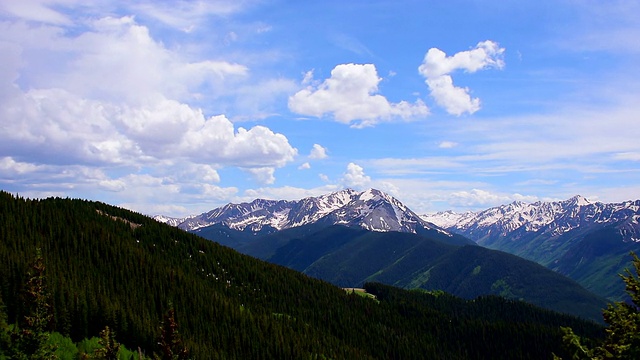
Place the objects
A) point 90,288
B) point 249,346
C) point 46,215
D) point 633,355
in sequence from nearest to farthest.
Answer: point 633,355
point 90,288
point 249,346
point 46,215

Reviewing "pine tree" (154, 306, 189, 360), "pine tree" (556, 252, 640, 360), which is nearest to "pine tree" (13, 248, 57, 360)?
"pine tree" (154, 306, 189, 360)

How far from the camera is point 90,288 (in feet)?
392

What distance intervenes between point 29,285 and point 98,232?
5188 inches

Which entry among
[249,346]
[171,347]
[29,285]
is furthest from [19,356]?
[249,346]

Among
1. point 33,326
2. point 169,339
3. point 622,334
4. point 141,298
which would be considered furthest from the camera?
point 141,298

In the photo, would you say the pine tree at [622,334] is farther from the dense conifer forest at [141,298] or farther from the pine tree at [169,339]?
the dense conifer forest at [141,298]

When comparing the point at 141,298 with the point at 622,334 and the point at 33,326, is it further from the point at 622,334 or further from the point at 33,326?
the point at 622,334

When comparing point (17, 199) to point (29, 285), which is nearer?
point (29, 285)

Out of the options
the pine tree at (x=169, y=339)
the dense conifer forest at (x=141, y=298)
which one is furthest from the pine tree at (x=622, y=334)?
the dense conifer forest at (x=141, y=298)

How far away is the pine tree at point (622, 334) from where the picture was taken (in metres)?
26.6

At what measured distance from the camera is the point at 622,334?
2775cm

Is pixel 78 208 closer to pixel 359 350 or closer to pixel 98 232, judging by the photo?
pixel 98 232

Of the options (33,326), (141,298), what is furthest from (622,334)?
(141,298)

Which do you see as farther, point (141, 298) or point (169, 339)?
point (141, 298)
